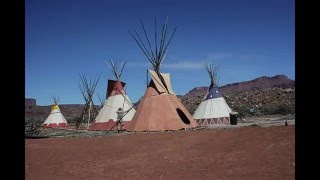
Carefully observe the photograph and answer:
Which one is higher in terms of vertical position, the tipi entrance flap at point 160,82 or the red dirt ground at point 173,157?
the tipi entrance flap at point 160,82

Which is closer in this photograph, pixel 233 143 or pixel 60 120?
pixel 233 143

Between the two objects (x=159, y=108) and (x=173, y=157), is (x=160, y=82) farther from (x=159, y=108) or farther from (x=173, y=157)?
(x=173, y=157)

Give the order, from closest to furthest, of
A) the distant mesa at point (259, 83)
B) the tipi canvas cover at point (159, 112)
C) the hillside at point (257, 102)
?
the tipi canvas cover at point (159, 112) → the hillside at point (257, 102) → the distant mesa at point (259, 83)

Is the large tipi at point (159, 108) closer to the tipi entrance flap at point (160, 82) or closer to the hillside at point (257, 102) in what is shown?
the tipi entrance flap at point (160, 82)

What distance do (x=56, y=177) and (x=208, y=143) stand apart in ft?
13.9

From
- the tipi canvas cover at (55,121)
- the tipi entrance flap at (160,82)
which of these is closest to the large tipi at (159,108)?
the tipi entrance flap at (160,82)

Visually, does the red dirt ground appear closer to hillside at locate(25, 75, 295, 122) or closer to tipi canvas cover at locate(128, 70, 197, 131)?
tipi canvas cover at locate(128, 70, 197, 131)

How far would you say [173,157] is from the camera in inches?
316

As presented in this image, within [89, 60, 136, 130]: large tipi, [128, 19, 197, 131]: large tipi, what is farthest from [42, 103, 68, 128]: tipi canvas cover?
[128, 19, 197, 131]: large tipi

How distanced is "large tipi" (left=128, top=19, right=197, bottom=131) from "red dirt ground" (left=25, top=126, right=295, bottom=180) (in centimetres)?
355

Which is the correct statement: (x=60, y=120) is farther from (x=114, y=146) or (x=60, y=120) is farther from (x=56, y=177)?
(x=56, y=177)

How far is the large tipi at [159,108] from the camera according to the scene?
14.8 meters

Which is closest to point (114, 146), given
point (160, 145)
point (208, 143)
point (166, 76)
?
point (160, 145)

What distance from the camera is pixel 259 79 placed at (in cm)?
10356
